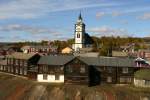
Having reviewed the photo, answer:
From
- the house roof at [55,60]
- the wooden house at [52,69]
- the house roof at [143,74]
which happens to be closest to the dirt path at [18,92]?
the wooden house at [52,69]

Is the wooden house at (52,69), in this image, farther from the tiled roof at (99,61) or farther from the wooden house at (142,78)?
the wooden house at (142,78)

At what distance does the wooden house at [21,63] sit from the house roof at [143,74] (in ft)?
79.8

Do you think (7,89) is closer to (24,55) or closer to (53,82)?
(53,82)

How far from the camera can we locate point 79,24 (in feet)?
443

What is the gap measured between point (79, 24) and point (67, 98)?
80.6 m

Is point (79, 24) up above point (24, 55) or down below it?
above

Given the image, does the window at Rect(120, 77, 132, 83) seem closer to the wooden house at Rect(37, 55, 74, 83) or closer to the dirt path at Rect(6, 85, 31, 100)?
the wooden house at Rect(37, 55, 74, 83)

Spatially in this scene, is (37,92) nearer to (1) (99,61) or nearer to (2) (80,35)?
(1) (99,61)

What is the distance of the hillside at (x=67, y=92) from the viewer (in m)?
56.6

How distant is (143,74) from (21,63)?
103 feet

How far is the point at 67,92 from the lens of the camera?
5872 cm

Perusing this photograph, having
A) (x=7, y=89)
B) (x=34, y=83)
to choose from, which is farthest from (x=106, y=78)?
(x=7, y=89)

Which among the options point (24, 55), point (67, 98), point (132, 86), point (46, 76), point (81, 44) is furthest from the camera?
point (81, 44)

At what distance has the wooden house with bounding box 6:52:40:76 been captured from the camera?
2923 inches
